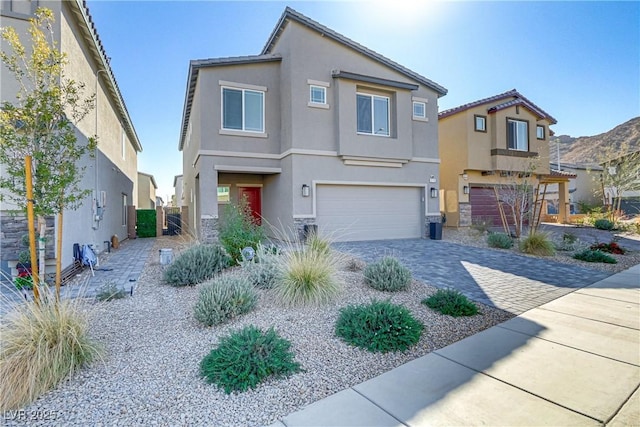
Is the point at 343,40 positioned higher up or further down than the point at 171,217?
higher up

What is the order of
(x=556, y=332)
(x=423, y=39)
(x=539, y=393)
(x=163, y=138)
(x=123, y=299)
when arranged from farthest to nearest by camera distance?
(x=163, y=138)
(x=423, y=39)
(x=123, y=299)
(x=556, y=332)
(x=539, y=393)

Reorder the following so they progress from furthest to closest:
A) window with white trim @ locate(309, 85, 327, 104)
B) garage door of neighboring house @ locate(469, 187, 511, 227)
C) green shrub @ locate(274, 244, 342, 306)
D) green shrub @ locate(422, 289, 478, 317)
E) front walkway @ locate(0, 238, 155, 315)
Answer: garage door of neighboring house @ locate(469, 187, 511, 227), window with white trim @ locate(309, 85, 327, 104), front walkway @ locate(0, 238, 155, 315), green shrub @ locate(274, 244, 342, 306), green shrub @ locate(422, 289, 478, 317)

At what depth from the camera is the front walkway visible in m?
5.54

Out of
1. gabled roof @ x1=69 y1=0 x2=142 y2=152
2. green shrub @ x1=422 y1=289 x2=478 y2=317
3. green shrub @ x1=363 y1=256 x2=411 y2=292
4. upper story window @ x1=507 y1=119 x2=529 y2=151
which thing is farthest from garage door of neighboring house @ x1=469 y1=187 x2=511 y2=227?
gabled roof @ x1=69 y1=0 x2=142 y2=152

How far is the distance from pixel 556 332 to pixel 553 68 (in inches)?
510

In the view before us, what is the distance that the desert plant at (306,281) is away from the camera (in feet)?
16.3

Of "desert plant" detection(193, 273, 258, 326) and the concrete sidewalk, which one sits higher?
"desert plant" detection(193, 273, 258, 326)

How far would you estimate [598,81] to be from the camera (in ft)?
44.0

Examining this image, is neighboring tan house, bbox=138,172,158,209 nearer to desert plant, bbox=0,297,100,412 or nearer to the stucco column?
desert plant, bbox=0,297,100,412

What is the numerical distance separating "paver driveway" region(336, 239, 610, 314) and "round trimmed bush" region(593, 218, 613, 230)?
10.3m

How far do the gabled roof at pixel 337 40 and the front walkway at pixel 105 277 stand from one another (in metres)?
9.61

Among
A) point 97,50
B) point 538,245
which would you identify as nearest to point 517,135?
point 538,245

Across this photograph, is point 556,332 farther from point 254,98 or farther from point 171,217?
point 171,217

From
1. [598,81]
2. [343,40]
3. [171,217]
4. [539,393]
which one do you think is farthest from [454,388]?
[171,217]
